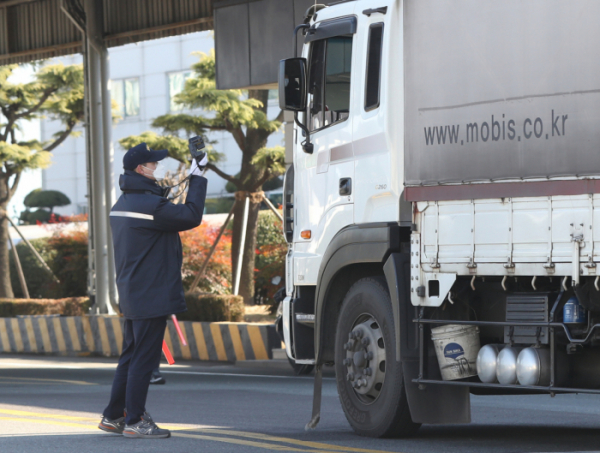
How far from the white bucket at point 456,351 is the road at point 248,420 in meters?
0.54

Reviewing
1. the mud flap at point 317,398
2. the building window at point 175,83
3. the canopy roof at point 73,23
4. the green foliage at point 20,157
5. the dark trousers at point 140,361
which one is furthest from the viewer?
the building window at point 175,83

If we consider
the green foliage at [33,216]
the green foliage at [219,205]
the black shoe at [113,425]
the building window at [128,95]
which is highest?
the building window at [128,95]

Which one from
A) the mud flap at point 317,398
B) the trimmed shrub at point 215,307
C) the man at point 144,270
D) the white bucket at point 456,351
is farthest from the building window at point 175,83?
the white bucket at point 456,351

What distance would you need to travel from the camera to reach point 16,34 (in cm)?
2572

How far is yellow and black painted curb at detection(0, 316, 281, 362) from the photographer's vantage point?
19.6m

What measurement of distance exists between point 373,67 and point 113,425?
3.24 meters

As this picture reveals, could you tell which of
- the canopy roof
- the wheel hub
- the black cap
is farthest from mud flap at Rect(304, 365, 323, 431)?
the canopy roof

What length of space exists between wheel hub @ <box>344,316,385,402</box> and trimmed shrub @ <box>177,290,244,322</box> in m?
12.7

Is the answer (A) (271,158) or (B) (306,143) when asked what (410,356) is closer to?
(B) (306,143)

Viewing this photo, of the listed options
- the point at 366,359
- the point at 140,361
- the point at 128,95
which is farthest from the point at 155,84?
the point at 366,359

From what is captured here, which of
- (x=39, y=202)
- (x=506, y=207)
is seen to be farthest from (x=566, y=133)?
(x=39, y=202)

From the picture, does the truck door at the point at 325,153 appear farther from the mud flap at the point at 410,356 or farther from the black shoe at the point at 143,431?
the black shoe at the point at 143,431

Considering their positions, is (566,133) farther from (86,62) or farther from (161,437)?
(86,62)

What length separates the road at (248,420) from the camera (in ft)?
25.5
